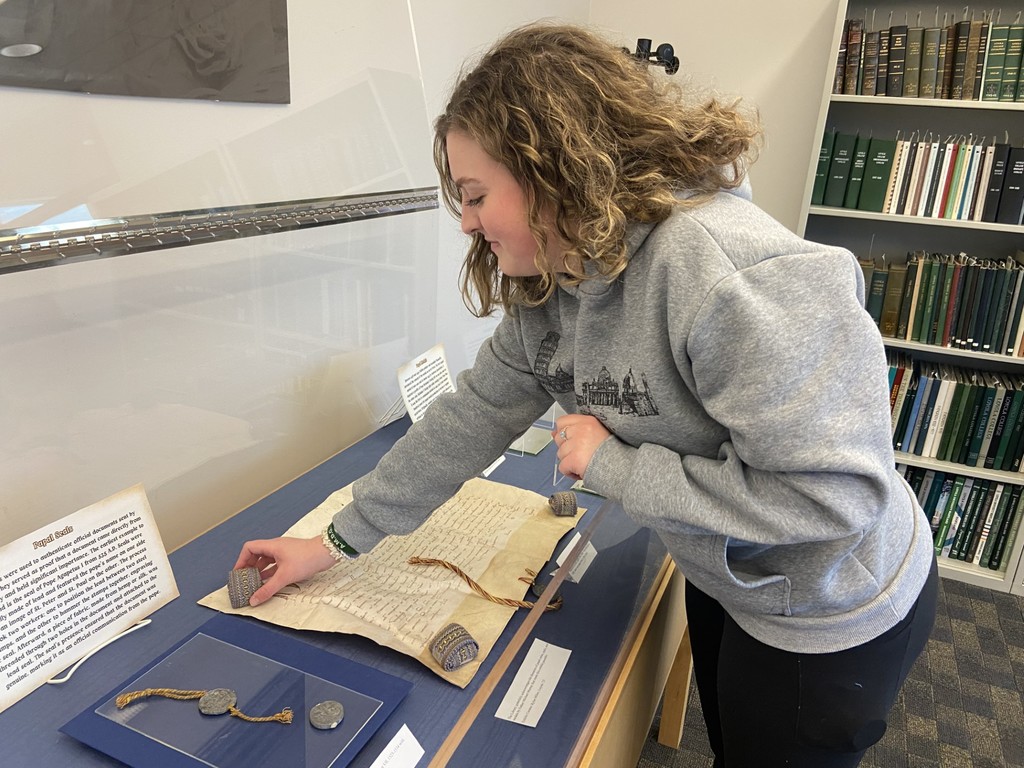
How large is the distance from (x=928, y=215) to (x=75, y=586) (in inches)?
97.1

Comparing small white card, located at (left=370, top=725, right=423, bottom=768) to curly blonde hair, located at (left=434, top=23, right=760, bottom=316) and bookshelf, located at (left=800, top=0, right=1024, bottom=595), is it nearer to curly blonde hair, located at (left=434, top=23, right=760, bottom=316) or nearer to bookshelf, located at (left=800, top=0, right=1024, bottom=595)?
curly blonde hair, located at (left=434, top=23, right=760, bottom=316)

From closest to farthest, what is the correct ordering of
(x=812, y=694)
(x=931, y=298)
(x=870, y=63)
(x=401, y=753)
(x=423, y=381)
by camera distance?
(x=401, y=753) < (x=812, y=694) < (x=423, y=381) < (x=870, y=63) < (x=931, y=298)

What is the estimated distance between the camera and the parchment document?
36.5 inches

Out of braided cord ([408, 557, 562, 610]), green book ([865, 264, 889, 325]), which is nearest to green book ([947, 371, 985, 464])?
green book ([865, 264, 889, 325])

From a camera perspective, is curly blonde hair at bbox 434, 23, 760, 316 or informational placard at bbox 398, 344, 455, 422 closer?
curly blonde hair at bbox 434, 23, 760, 316

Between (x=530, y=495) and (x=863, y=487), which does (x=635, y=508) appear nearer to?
(x=863, y=487)

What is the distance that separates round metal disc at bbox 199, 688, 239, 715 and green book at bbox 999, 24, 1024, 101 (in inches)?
99.2

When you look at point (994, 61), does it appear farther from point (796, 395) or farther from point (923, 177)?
point (796, 395)

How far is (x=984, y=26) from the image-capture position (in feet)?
6.89

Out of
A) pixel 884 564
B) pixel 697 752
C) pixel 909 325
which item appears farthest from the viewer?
pixel 909 325

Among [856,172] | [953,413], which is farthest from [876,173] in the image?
[953,413]

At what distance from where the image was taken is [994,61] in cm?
212

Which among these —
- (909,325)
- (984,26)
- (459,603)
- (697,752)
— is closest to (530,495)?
(459,603)

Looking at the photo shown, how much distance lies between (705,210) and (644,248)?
0.07 m
